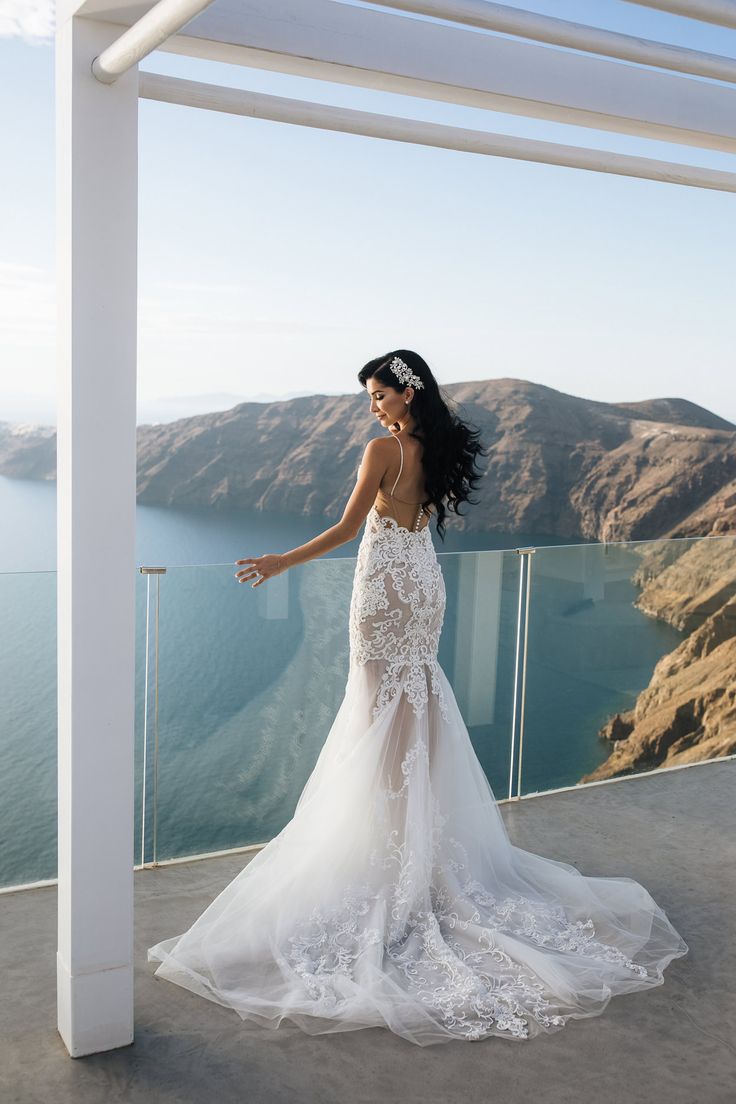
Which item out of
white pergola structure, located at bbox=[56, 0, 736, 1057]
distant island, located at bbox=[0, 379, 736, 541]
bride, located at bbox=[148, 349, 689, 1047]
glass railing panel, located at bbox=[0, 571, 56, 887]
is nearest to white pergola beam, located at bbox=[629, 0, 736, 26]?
white pergola structure, located at bbox=[56, 0, 736, 1057]

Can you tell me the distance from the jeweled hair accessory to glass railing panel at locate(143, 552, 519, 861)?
2.98ft

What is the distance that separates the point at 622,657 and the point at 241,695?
6.88ft

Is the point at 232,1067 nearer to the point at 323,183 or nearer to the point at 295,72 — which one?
the point at 295,72

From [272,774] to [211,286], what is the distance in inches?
745

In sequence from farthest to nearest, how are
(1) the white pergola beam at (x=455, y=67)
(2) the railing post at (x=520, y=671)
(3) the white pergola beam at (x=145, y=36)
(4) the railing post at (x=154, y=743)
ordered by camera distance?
(2) the railing post at (x=520, y=671) → (4) the railing post at (x=154, y=743) → (1) the white pergola beam at (x=455, y=67) → (3) the white pergola beam at (x=145, y=36)

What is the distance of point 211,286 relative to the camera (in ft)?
70.6

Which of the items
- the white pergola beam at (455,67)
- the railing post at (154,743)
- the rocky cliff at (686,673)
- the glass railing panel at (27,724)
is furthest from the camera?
the rocky cliff at (686,673)

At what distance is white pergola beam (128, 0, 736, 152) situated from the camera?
8.60 feet

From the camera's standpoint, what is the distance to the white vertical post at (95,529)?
7.61ft

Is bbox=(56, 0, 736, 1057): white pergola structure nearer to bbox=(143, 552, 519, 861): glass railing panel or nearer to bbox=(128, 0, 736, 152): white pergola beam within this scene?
bbox=(128, 0, 736, 152): white pergola beam

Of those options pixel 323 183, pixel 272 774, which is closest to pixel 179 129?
pixel 323 183

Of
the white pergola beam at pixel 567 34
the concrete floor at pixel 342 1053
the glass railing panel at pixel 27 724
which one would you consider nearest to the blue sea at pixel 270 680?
the glass railing panel at pixel 27 724

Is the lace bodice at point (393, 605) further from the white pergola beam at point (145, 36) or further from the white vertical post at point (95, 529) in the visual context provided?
the white pergola beam at point (145, 36)

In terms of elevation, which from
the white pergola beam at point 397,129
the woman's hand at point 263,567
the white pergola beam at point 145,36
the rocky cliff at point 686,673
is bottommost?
the rocky cliff at point 686,673
